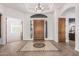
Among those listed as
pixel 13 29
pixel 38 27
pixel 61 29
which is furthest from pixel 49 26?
pixel 13 29

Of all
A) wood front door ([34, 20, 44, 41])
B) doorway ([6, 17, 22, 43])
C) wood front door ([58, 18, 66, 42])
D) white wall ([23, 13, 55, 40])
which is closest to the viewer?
doorway ([6, 17, 22, 43])

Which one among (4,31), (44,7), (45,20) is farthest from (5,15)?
(45,20)

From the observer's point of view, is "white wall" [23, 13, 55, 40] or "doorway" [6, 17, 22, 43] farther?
"white wall" [23, 13, 55, 40]

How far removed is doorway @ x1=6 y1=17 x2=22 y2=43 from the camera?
658 centimetres

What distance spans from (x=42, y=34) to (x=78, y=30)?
4406 millimetres

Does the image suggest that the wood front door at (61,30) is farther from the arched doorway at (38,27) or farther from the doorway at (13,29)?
the doorway at (13,29)

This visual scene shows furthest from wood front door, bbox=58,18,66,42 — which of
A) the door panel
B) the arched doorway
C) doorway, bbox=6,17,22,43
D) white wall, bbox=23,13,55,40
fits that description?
doorway, bbox=6,17,22,43

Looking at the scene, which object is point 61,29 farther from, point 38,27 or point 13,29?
point 13,29

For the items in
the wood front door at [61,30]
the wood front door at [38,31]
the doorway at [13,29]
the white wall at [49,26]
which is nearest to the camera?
the doorway at [13,29]

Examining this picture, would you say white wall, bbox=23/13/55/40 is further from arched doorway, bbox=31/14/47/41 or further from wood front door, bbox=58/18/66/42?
wood front door, bbox=58/18/66/42


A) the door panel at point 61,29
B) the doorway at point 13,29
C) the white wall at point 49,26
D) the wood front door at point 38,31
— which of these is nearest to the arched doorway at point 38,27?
the wood front door at point 38,31

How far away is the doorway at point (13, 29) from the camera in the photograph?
658cm

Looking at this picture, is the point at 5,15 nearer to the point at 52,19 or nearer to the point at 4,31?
the point at 4,31

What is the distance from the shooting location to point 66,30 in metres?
8.37
